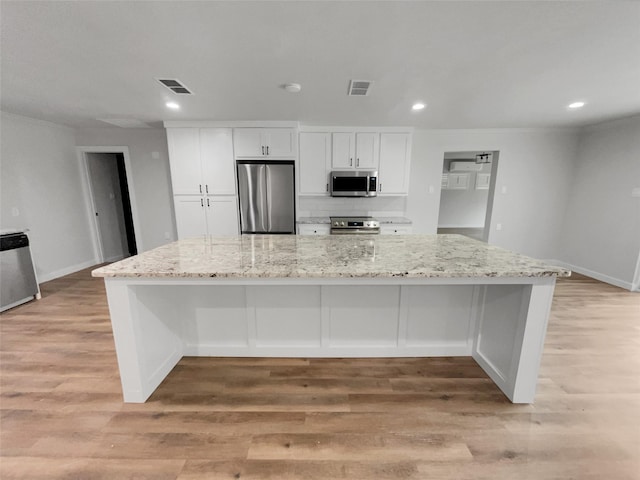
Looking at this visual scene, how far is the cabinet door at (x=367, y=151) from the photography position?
4.15 metres

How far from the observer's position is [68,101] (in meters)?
2.92

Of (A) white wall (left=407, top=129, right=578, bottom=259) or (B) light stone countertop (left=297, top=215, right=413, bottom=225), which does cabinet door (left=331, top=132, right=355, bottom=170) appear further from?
(A) white wall (left=407, top=129, right=578, bottom=259)

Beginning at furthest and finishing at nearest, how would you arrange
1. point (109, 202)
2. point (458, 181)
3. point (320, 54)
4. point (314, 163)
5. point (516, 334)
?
point (458, 181) < point (109, 202) < point (314, 163) < point (320, 54) < point (516, 334)

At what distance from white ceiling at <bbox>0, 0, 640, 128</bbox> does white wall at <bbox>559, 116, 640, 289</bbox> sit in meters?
0.87

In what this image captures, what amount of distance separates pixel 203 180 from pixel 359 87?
270 cm

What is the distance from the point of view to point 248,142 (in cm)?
390

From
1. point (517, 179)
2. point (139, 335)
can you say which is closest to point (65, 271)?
point (139, 335)

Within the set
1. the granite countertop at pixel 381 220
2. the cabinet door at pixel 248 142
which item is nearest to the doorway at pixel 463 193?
the granite countertop at pixel 381 220

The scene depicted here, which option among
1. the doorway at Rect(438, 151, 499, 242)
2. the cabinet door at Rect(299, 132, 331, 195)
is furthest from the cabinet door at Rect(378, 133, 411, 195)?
the doorway at Rect(438, 151, 499, 242)

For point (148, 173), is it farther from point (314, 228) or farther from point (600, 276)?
point (600, 276)

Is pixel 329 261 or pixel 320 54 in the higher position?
pixel 320 54

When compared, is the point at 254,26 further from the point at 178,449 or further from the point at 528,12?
the point at 178,449

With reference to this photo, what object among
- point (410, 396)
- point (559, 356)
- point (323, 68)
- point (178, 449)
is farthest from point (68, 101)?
point (559, 356)

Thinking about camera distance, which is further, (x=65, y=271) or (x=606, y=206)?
(x=65, y=271)
